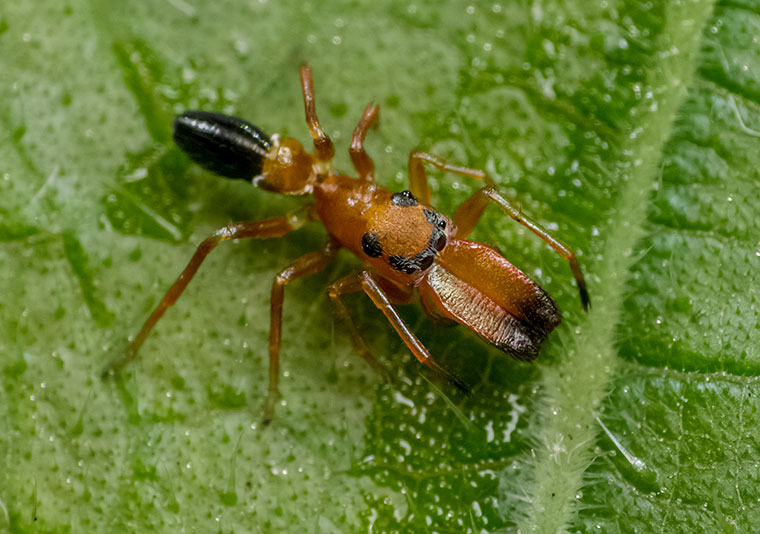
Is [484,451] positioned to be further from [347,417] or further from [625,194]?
[625,194]

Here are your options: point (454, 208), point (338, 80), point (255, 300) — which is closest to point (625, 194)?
point (454, 208)

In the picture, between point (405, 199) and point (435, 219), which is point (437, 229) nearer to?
point (435, 219)

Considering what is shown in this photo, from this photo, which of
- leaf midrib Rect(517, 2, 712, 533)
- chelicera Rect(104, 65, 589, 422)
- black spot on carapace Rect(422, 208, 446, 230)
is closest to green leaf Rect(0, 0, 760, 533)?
leaf midrib Rect(517, 2, 712, 533)

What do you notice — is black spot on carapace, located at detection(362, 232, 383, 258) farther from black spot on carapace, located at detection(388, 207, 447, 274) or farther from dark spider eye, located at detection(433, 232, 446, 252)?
dark spider eye, located at detection(433, 232, 446, 252)

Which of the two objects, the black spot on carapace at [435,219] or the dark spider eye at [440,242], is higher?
the black spot on carapace at [435,219]

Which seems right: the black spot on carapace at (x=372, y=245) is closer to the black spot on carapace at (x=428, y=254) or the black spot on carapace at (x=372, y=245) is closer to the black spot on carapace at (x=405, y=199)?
the black spot on carapace at (x=428, y=254)

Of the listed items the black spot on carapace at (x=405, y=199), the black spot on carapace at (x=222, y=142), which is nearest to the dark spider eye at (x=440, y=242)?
the black spot on carapace at (x=405, y=199)

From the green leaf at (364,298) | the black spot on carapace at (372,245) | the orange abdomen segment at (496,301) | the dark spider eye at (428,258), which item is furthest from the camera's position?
the black spot on carapace at (372,245)
